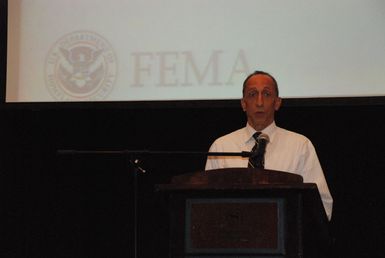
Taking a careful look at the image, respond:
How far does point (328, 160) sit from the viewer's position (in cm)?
443

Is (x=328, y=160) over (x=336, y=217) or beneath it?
over

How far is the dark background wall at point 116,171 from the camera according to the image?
439 cm

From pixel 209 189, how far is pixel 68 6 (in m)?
2.55

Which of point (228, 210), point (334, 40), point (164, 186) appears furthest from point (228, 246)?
point (334, 40)

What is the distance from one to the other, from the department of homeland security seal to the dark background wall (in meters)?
0.20

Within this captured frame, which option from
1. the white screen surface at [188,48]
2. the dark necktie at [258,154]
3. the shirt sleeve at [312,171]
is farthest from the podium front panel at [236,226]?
the white screen surface at [188,48]

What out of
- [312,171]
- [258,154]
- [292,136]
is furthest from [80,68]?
[258,154]

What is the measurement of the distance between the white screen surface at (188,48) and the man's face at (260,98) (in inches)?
30.4

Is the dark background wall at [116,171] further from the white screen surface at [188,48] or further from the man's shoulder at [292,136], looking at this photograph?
the man's shoulder at [292,136]

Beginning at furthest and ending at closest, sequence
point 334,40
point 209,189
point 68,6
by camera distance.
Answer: point 68,6, point 334,40, point 209,189

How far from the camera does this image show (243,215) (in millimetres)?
2412

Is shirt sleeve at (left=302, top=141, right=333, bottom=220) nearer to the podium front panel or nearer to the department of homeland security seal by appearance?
the podium front panel

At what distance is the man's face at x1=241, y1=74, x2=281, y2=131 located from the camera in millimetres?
3506

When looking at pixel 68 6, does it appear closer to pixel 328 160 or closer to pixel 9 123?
pixel 9 123
